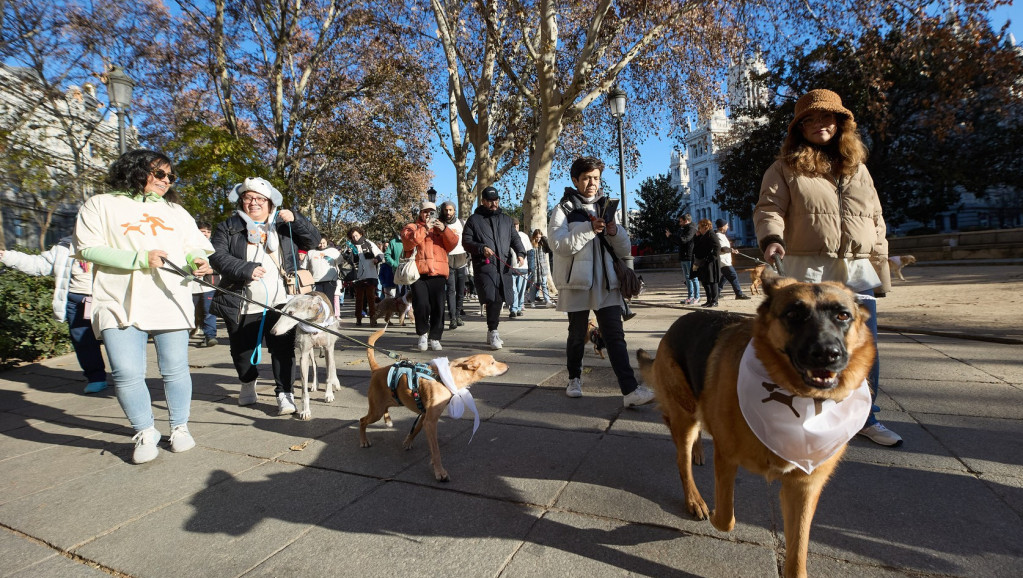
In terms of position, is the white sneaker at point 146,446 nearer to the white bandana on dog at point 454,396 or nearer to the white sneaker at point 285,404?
the white sneaker at point 285,404

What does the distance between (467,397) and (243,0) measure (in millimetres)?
17554

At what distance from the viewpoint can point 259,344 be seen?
173 inches

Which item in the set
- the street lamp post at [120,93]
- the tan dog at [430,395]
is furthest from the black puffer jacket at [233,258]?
the street lamp post at [120,93]

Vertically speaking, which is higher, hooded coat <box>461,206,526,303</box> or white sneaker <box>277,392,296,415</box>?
hooded coat <box>461,206,526,303</box>

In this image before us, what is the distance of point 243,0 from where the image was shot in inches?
598

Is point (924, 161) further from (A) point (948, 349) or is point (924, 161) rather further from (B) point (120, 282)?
(B) point (120, 282)

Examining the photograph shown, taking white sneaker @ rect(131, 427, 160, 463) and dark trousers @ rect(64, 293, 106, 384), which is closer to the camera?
white sneaker @ rect(131, 427, 160, 463)

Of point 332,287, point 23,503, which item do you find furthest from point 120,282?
point 332,287

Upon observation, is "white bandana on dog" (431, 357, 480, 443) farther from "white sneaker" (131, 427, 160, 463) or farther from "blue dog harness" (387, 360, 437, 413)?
"white sneaker" (131, 427, 160, 463)

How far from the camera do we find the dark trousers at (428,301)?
6793mm

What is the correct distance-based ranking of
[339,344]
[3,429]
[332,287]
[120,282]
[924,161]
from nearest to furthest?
[120,282] < [3,429] < [339,344] < [332,287] < [924,161]

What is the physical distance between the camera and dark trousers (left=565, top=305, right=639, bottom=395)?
392 cm

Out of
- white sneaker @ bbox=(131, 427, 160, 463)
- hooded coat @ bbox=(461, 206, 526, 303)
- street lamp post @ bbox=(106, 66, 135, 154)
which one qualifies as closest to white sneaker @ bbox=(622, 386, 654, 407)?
hooded coat @ bbox=(461, 206, 526, 303)

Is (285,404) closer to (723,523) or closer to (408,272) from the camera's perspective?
(408,272)
